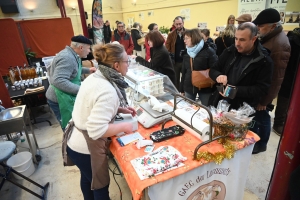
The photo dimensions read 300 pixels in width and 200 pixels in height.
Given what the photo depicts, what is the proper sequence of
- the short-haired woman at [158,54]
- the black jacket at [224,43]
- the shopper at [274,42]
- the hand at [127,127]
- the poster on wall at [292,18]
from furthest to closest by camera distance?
the poster on wall at [292,18], the black jacket at [224,43], the short-haired woman at [158,54], the shopper at [274,42], the hand at [127,127]

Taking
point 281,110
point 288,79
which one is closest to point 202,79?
point 288,79

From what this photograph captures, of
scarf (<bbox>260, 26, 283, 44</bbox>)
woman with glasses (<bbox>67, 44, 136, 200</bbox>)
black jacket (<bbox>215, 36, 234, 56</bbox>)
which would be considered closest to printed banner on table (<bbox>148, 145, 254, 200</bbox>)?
woman with glasses (<bbox>67, 44, 136, 200</bbox>)

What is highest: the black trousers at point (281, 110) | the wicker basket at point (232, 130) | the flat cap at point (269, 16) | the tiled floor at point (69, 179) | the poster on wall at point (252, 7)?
the poster on wall at point (252, 7)

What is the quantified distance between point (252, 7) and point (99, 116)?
520cm

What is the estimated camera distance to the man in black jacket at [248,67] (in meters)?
1.64

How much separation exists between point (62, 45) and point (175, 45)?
12.3 feet

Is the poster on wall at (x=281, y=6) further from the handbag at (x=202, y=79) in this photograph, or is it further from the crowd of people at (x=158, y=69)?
the handbag at (x=202, y=79)

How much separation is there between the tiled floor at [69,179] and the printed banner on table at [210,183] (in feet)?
1.94

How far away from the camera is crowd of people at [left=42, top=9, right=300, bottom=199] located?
1.16 meters

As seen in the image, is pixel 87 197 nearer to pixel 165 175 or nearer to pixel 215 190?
pixel 165 175

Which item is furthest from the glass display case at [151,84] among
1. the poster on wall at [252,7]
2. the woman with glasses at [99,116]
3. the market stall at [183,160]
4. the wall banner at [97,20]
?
the poster on wall at [252,7]

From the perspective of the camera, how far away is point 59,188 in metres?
2.12

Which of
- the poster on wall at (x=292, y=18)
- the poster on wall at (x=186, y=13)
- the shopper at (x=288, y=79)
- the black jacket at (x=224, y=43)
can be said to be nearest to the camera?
the shopper at (x=288, y=79)

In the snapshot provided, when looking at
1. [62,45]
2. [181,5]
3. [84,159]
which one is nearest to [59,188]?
[84,159]
